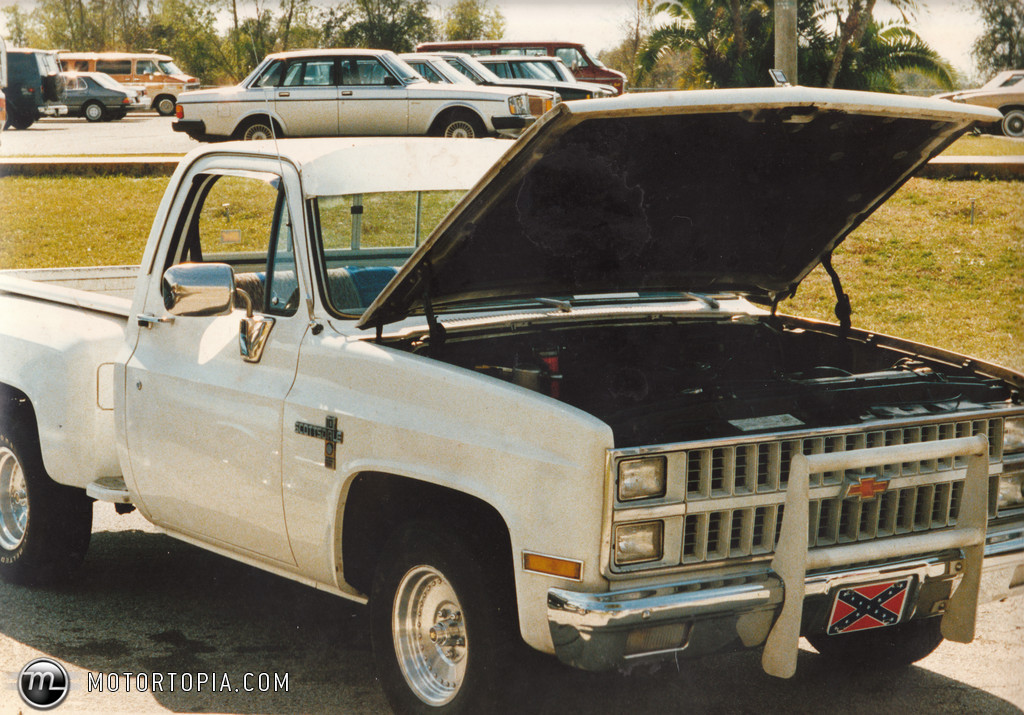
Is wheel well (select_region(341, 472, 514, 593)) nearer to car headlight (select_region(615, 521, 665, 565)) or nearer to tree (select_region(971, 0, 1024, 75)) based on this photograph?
car headlight (select_region(615, 521, 665, 565))

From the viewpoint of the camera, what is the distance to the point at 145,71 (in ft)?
49.9

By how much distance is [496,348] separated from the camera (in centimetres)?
427

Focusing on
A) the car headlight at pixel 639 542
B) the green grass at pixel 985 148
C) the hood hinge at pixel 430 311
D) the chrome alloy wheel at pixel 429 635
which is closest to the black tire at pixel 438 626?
the chrome alloy wheel at pixel 429 635

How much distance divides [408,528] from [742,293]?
2138 mm

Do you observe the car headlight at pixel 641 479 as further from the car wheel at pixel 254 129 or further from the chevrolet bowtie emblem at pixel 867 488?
the car wheel at pixel 254 129

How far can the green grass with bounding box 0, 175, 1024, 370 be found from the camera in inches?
452

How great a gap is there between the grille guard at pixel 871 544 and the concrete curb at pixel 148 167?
1198 centimetres

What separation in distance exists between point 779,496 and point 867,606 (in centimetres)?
43

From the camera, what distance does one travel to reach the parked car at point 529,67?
18.9 meters

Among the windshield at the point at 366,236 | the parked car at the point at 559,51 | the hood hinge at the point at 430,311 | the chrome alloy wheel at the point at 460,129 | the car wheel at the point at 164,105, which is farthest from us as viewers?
the parked car at the point at 559,51

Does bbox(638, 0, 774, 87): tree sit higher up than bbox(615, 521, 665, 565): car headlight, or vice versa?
bbox(638, 0, 774, 87): tree

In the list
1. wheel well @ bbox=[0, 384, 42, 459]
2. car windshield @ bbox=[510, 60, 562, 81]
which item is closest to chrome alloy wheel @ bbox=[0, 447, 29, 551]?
wheel well @ bbox=[0, 384, 42, 459]

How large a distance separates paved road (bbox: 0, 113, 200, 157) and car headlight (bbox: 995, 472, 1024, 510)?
1516 centimetres

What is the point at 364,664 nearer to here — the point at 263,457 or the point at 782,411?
the point at 263,457
